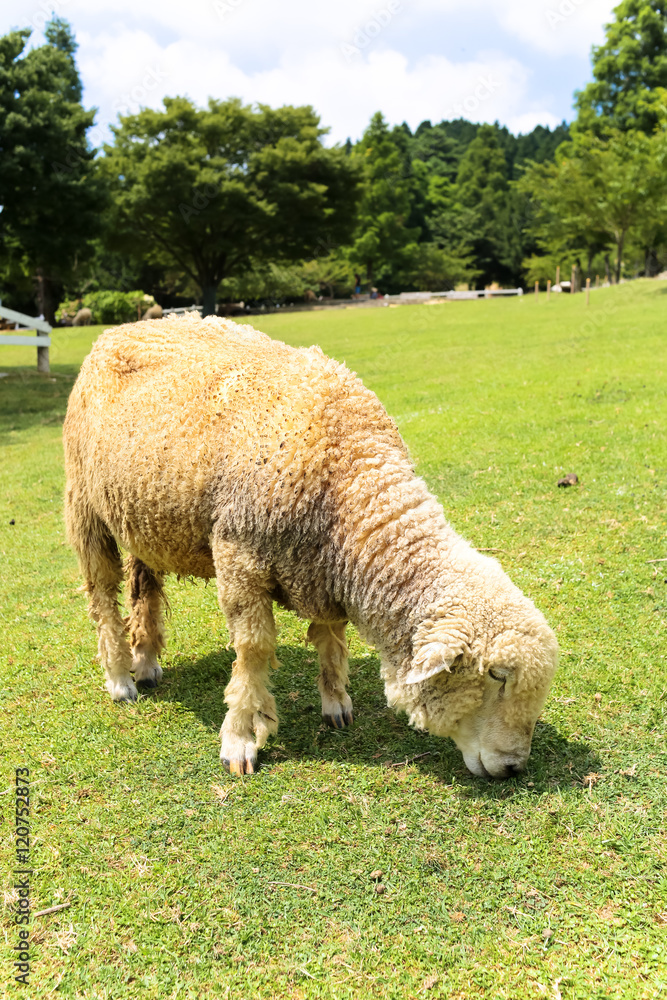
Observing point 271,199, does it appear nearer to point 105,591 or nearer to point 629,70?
point 629,70

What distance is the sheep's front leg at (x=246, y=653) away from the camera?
387 centimetres

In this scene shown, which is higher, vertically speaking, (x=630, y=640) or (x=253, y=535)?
(x=253, y=535)

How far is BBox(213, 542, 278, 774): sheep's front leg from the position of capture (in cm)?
387

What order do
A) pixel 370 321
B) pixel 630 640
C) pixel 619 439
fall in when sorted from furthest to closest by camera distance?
1. pixel 370 321
2. pixel 619 439
3. pixel 630 640

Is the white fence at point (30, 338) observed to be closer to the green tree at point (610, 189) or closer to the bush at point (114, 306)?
the bush at point (114, 306)

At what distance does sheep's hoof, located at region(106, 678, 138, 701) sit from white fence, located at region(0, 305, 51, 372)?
1193 centimetres

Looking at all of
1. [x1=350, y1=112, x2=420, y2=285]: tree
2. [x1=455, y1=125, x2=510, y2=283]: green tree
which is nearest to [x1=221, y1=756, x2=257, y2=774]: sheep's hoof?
[x1=350, y1=112, x2=420, y2=285]: tree

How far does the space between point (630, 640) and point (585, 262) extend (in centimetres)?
6898

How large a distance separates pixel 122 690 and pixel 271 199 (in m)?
40.3

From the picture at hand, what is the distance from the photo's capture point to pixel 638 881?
125 inches

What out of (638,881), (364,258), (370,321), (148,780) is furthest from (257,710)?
(364,258)

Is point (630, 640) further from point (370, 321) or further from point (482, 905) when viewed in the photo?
point (370, 321)

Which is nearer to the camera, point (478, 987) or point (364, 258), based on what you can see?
point (478, 987)

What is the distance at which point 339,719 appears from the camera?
4.45m
